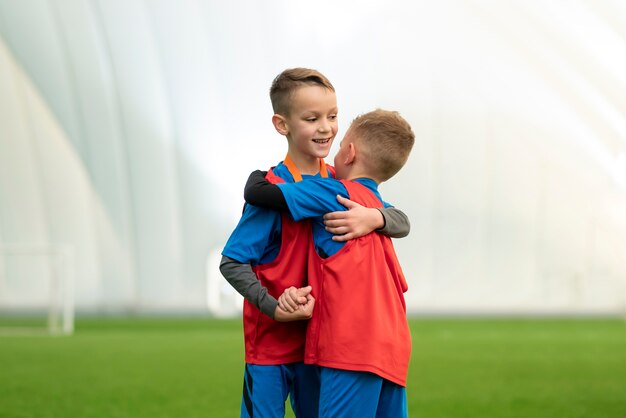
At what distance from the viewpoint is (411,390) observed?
→ 20.8 feet

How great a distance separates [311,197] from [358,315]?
34cm

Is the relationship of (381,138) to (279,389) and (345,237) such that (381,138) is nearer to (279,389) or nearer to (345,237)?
(345,237)

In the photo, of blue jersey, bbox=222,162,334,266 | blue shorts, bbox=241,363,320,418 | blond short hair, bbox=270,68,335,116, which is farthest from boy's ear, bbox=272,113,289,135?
blue shorts, bbox=241,363,320,418

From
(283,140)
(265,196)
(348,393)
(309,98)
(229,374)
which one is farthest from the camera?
(283,140)

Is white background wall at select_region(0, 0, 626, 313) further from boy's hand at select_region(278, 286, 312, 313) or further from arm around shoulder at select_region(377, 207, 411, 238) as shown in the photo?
boy's hand at select_region(278, 286, 312, 313)

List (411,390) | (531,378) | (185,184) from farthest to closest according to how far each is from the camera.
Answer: (185,184), (531,378), (411,390)

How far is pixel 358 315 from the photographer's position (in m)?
2.56

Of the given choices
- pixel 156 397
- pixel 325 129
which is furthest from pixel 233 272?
pixel 156 397

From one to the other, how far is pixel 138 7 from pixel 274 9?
7.73 feet

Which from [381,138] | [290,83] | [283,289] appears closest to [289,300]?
[283,289]

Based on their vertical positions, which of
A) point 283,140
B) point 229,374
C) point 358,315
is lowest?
point 229,374

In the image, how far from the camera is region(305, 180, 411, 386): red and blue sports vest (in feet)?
8.37

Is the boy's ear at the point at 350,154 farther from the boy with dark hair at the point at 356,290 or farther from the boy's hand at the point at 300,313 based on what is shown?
the boy's hand at the point at 300,313

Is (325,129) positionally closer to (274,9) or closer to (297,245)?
(297,245)
